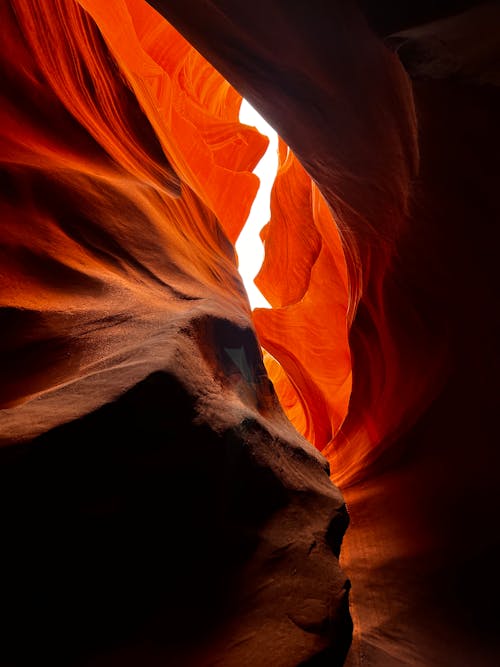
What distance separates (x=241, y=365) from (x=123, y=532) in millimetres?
1057

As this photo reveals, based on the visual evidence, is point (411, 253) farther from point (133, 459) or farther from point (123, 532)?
point (123, 532)

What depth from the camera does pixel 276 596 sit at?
1641 mm

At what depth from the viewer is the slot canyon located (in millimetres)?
1459

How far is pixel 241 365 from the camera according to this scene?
2377 millimetres

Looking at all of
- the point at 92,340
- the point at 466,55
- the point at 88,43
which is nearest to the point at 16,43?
the point at 88,43

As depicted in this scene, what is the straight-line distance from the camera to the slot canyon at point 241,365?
146 centimetres

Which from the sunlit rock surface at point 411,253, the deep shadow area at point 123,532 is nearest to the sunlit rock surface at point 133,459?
the deep shadow area at point 123,532

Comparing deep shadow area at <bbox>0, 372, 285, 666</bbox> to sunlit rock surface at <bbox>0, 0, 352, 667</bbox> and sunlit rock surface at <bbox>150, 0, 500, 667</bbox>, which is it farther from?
sunlit rock surface at <bbox>150, 0, 500, 667</bbox>

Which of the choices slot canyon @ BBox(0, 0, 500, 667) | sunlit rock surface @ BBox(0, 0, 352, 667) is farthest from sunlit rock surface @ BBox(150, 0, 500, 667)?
sunlit rock surface @ BBox(0, 0, 352, 667)

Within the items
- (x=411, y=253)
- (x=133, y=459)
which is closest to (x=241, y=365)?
(x=133, y=459)

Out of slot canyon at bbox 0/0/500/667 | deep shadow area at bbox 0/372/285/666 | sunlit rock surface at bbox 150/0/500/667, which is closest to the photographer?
deep shadow area at bbox 0/372/285/666

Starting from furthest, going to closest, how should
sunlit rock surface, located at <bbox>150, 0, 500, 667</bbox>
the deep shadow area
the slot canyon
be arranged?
sunlit rock surface, located at <bbox>150, 0, 500, 667</bbox> → the slot canyon → the deep shadow area

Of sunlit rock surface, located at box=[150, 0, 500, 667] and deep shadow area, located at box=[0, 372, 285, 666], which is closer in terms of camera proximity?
deep shadow area, located at box=[0, 372, 285, 666]

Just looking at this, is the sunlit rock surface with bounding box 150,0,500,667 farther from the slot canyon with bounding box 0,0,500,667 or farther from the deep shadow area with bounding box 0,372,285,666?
the deep shadow area with bounding box 0,372,285,666
